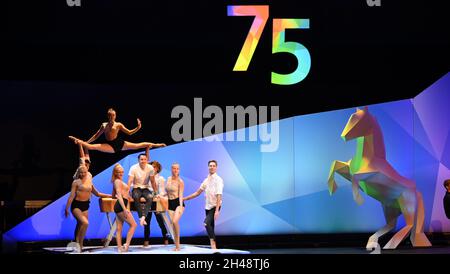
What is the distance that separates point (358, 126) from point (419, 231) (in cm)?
201

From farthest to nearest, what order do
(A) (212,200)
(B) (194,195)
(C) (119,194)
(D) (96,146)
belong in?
(D) (96,146)
(B) (194,195)
(A) (212,200)
(C) (119,194)

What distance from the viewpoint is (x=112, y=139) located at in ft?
45.0

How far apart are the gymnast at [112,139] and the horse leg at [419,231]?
14.9 ft

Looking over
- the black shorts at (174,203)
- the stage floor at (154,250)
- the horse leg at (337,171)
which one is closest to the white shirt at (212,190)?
the black shorts at (174,203)

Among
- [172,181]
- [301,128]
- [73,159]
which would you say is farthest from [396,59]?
[73,159]

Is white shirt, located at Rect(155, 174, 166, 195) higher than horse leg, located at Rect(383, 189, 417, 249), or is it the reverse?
white shirt, located at Rect(155, 174, 166, 195)

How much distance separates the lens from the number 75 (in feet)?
45.1

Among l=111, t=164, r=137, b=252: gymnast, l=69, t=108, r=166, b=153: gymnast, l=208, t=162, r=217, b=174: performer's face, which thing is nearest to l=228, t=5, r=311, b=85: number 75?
l=208, t=162, r=217, b=174: performer's face

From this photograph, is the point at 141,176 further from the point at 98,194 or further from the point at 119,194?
the point at 98,194

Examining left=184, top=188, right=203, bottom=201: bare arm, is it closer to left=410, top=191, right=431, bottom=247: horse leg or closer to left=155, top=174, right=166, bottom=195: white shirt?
left=155, top=174, right=166, bottom=195: white shirt

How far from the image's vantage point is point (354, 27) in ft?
45.7

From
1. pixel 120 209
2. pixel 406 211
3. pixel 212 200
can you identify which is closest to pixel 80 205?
pixel 120 209

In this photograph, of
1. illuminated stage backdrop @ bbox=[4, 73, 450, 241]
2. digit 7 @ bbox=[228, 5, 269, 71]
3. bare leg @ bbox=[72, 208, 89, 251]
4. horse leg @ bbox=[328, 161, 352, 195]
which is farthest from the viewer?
illuminated stage backdrop @ bbox=[4, 73, 450, 241]

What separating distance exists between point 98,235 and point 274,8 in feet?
16.1
